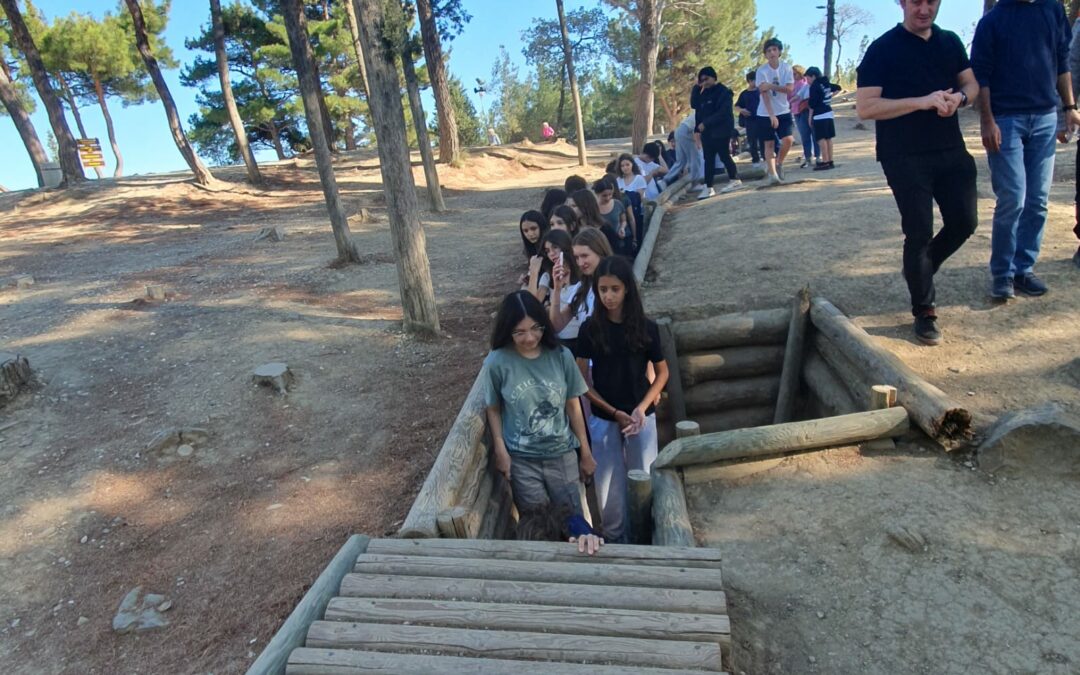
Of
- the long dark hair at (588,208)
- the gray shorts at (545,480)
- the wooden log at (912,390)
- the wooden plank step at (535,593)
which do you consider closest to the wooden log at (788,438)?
the wooden log at (912,390)

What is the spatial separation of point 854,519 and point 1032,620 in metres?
0.74

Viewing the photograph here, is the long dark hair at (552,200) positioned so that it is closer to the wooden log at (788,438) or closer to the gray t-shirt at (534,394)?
the gray t-shirt at (534,394)

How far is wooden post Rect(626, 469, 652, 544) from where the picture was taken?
10.7ft

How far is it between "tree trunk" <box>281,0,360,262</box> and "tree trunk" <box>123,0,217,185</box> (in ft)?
26.7

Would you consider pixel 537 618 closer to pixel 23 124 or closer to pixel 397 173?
pixel 397 173

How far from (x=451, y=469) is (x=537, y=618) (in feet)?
3.60

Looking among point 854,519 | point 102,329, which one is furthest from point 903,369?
point 102,329

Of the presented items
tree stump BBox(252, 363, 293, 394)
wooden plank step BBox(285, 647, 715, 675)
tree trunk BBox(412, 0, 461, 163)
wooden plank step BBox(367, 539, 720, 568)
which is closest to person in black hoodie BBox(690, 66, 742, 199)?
tree stump BBox(252, 363, 293, 394)

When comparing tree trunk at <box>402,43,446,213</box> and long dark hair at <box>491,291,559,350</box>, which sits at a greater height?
tree trunk at <box>402,43,446,213</box>

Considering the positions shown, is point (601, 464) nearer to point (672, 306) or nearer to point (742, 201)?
point (672, 306)

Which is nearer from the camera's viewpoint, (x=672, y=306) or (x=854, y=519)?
(x=854, y=519)

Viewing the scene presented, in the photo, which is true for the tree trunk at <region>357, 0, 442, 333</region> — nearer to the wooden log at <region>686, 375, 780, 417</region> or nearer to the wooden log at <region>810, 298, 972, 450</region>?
the wooden log at <region>686, 375, 780, 417</region>

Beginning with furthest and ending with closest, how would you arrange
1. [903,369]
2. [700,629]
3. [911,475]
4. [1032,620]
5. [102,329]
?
[102,329]
[903,369]
[911,475]
[1032,620]
[700,629]

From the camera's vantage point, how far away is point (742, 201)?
29.8 ft
